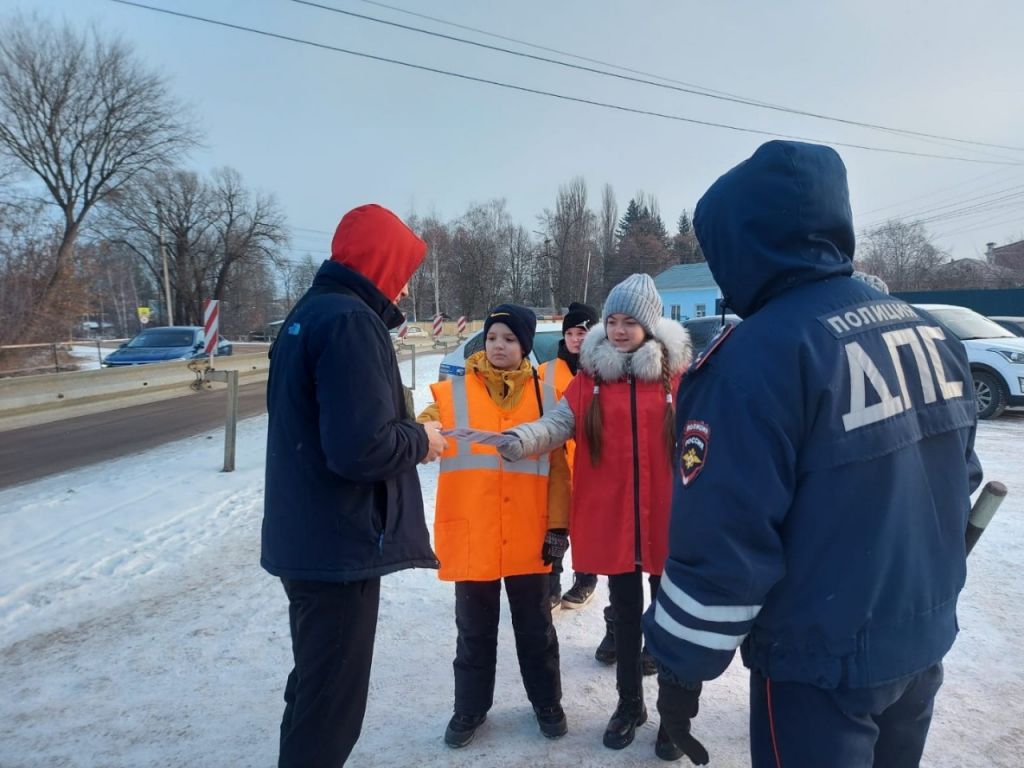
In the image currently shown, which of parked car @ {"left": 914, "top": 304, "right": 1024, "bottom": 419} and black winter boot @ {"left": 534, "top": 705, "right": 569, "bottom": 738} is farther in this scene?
parked car @ {"left": 914, "top": 304, "right": 1024, "bottom": 419}

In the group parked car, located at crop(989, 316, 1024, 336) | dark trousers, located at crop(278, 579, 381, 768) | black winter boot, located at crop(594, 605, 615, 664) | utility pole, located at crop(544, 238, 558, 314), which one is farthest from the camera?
utility pole, located at crop(544, 238, 558, 314)

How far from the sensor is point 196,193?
4872cm

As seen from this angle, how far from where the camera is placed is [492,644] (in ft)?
9.52

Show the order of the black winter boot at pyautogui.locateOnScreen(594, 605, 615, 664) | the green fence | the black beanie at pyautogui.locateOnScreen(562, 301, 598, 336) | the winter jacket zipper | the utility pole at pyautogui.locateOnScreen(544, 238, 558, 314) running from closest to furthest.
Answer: the winter jacket zipper → the black winter boot at pyautogui.locateOnScreen(594, 605, 615, 664) → the black beanie at pyautogui.locateOnScreen(562, 301, 598, 336) → the green fence → the utility pole at pyautogui.locateOnScreen(544, 238, 558, 314)

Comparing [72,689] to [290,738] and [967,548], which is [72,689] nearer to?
[290,738]

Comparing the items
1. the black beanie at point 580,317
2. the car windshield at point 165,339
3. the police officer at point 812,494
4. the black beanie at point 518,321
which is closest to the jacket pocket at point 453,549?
the black beanie at point 518,321

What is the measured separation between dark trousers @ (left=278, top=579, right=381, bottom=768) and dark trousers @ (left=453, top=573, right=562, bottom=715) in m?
0.79

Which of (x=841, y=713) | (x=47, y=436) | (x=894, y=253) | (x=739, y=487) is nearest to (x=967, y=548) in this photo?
(x=841, y=713)

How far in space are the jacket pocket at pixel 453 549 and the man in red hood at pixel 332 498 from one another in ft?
2.10

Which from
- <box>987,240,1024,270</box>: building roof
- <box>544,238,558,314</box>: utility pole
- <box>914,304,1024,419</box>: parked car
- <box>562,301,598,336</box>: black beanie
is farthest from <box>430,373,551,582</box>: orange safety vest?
<box>987,240,1024,270</box>: building roof

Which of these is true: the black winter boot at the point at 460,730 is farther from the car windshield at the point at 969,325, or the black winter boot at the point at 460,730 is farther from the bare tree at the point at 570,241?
the bare tree at the point at 570,241

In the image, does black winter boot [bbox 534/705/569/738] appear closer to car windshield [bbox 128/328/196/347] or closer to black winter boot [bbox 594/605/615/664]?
black winter boot [bbox 594/605/615/664]

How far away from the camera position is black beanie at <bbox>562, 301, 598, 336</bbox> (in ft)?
16.8

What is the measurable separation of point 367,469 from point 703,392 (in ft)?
3.47
